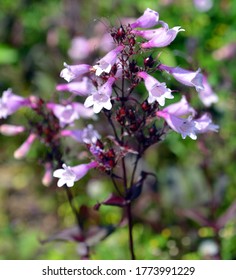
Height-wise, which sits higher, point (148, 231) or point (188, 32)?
point (188, 32)

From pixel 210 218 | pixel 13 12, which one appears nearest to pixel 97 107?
pixel 210 218

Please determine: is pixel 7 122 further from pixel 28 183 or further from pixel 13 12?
pixel 13 12

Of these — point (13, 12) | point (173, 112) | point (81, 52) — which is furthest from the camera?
point (13, 12)

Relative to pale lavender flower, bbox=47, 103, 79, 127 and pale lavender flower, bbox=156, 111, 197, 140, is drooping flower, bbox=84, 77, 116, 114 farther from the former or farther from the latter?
pale lavender flower, bbox=47, 103, 79, 127

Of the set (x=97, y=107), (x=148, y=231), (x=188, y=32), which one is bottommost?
(x=97, y=107)

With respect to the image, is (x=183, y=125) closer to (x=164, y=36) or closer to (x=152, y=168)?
(x=164, y=36)

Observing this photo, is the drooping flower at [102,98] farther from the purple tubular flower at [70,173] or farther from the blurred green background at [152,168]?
the blurred green background at [152,168]
